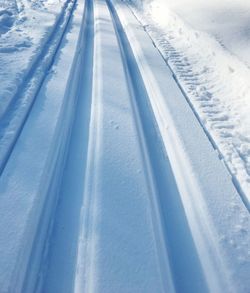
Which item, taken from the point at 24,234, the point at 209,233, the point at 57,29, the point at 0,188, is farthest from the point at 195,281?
the point at 57,29

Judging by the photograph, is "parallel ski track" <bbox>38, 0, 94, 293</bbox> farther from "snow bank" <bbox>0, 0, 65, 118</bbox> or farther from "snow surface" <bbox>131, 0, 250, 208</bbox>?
"snow surface" <bbox>131, 0, 250, 208</bbox>

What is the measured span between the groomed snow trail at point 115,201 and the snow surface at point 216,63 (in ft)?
0.62

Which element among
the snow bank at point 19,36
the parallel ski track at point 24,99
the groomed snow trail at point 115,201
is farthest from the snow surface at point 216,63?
the snow bank at point 19,36

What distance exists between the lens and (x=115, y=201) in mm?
2129

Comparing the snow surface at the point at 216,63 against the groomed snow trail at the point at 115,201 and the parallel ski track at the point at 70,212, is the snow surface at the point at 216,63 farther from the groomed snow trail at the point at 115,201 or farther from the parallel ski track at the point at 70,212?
the parallel ski track at the point at 70,212

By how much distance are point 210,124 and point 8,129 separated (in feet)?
7.26

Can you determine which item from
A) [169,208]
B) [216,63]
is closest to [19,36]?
[216,63]

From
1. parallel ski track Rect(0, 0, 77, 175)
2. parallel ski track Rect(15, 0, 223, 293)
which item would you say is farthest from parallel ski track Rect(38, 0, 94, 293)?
parallel ski track Rect(0, 0, 77, 175)

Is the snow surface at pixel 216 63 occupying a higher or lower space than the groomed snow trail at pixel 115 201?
higher

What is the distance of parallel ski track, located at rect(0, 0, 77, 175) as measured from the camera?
8.43ft

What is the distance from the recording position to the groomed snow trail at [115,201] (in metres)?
1.71

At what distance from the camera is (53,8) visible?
→ 7.79m

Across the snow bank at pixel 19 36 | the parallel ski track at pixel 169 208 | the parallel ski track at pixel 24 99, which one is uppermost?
the snow bank at pixel 19 36

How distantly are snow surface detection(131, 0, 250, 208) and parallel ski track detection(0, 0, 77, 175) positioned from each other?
6.65 ft
